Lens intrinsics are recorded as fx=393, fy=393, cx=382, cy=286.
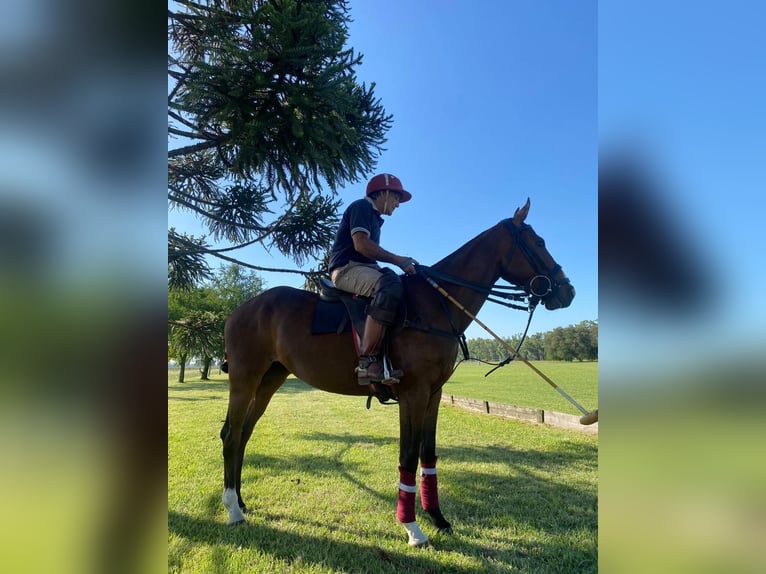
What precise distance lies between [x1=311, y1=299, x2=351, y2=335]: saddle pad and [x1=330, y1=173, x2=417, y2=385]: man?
0.82 feet

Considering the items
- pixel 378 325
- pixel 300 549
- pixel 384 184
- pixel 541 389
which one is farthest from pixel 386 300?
pixel 541 389

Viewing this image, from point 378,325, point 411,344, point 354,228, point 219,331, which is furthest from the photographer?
point 219,331

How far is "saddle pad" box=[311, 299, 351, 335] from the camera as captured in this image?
4.37 metres

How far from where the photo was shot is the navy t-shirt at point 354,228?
13.8 feet

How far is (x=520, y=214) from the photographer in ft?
13.8

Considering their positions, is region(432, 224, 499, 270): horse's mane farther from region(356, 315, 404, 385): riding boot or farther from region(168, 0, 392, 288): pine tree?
region(168, 0, 392, 288): pine tree

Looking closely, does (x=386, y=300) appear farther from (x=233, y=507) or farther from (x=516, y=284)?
(x=233, y=507)

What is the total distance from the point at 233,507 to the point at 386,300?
2.82 metres

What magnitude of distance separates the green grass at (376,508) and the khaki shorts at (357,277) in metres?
2.44

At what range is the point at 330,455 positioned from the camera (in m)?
7.34
